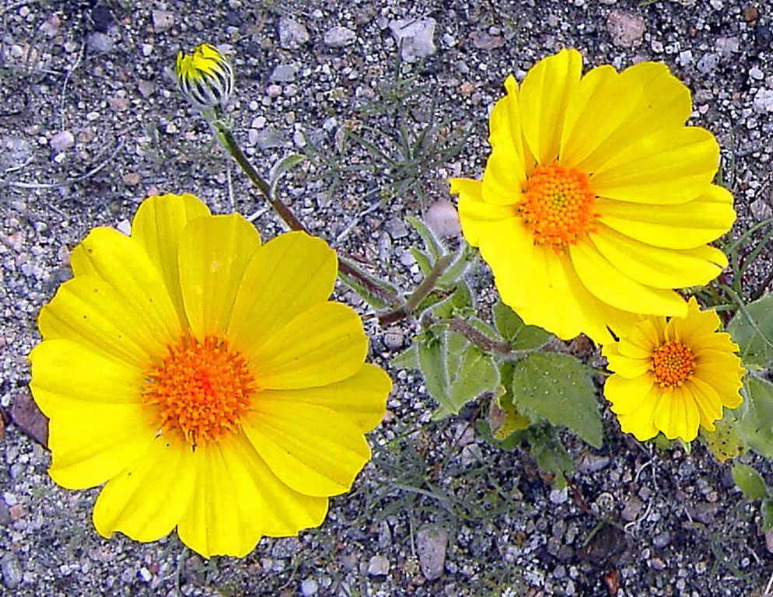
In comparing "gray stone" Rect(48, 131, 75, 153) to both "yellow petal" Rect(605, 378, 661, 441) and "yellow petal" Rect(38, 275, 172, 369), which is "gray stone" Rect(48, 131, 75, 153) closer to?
"yellow petal" Rect(38, 275, 172, 369)

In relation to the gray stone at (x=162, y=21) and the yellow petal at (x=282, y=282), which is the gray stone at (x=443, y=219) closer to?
the gray stone at (x=162, y=21)

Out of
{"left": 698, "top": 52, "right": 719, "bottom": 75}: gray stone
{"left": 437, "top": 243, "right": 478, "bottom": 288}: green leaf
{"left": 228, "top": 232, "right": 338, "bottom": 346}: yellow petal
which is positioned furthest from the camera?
{"left": 698, "top": 52, "right": 719, "bottom": 75}: gray stone

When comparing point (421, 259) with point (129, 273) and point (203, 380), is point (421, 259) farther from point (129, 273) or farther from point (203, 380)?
point (129, 273)

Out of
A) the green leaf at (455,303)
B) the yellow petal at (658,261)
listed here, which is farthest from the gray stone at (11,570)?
the yellow petal at (658,261)

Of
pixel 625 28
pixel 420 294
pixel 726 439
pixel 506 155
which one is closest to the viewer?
pixel 506 155

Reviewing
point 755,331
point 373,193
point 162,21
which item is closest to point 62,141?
point 162,21

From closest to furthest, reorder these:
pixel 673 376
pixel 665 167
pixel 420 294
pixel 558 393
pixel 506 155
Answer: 1. pixel 506 155
2. pixel 665 167
3. pixel 420 294
4. pixel 558 393
5. pixel 673 376

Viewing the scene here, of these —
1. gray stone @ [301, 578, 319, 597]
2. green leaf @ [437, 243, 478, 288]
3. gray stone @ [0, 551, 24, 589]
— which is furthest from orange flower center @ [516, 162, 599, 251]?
gray stone @ [0, 551, 24, 589]

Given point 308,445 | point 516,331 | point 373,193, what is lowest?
point 308,445
